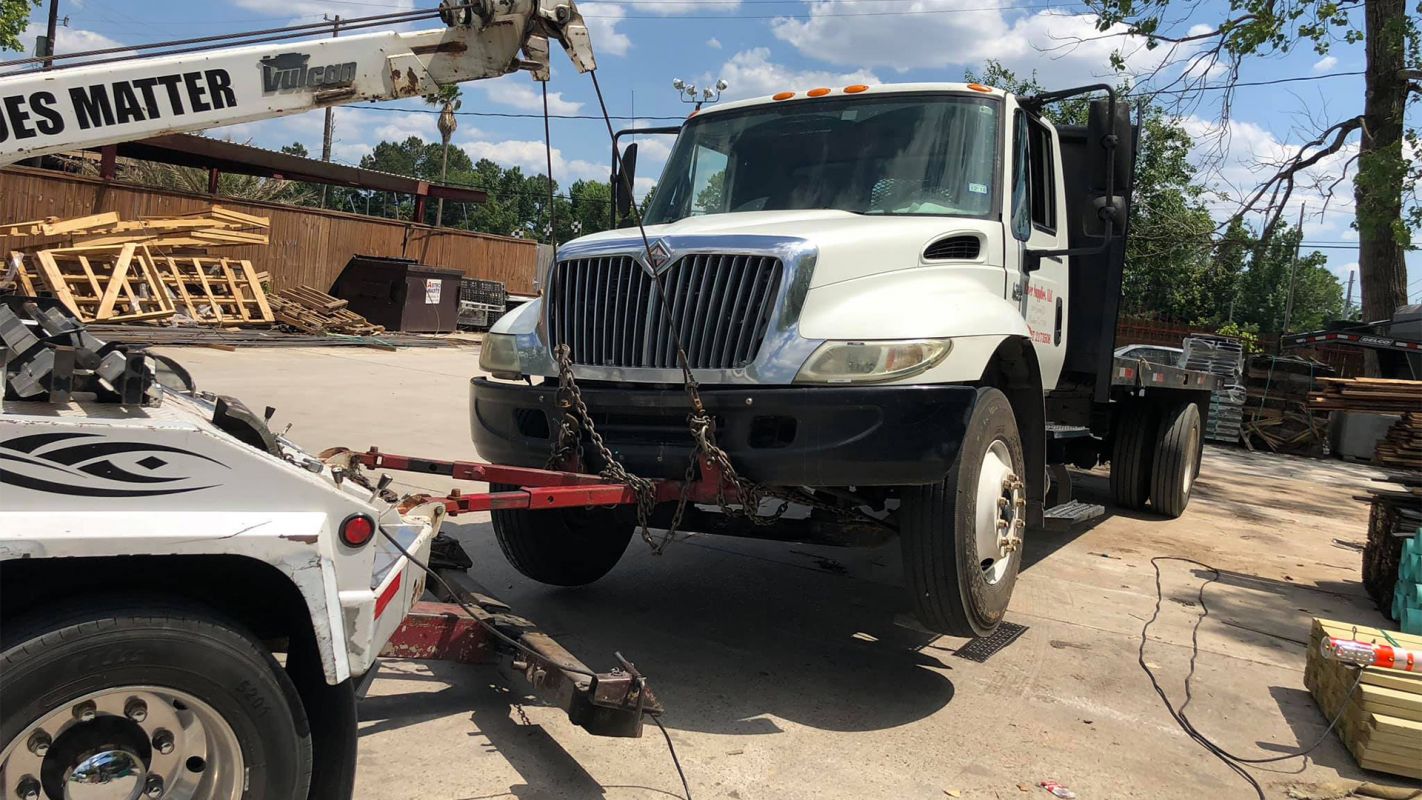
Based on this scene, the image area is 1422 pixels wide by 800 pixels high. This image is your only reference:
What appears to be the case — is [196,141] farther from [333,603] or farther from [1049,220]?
[333,603]

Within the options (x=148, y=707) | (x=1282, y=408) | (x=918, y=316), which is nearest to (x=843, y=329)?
(x=918, y=316)

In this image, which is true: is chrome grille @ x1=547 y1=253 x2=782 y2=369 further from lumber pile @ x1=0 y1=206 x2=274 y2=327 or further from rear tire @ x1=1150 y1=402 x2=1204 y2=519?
lumber pile @ x1=0 y1=206 x2=274 y2=327

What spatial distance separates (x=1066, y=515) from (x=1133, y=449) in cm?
355

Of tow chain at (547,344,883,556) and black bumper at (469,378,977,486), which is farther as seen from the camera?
tow chain at (547,344,883,556)

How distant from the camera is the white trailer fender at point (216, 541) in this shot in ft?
7.42

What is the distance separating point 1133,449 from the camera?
8.91m

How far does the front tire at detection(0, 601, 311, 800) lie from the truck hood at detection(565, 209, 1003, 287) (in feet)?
8.33

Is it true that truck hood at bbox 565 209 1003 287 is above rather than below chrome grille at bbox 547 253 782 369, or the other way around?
above

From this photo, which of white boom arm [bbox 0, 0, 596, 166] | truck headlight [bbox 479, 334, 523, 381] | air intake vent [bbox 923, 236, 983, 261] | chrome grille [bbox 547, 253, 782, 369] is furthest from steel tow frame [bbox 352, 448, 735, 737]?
air intake vent [bbox 923, 236, 983, 261]

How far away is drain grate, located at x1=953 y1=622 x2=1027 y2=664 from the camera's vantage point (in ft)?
16.5

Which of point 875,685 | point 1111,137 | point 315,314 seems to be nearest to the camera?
point 875,685

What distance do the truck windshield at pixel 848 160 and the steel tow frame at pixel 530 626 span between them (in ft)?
6.35

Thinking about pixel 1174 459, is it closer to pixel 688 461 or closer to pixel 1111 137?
pixel 1111 137

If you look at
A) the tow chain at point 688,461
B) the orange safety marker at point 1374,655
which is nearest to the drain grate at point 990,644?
the tow chain at point 688,461
